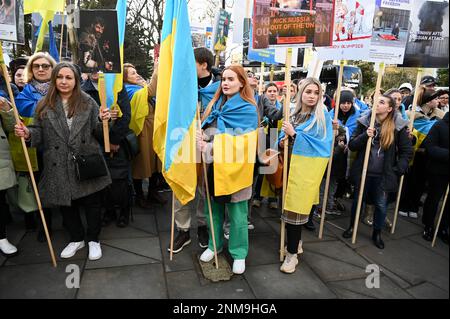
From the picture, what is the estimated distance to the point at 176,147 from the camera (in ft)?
9.52

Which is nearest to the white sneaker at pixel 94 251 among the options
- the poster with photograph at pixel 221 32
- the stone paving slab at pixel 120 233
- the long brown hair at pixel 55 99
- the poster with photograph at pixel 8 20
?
the stone paving slab at pixel 120 233

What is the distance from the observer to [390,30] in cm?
351

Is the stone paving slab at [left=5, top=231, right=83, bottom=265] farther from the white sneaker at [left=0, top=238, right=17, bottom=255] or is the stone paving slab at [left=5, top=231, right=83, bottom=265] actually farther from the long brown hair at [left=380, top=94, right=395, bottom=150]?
the long brown hair at [left=380, top=94, right=395, bottom=150]

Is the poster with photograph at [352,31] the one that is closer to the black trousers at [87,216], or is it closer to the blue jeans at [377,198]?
the blue jeans at [377,198]

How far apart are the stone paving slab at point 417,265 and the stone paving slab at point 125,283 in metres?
1.93

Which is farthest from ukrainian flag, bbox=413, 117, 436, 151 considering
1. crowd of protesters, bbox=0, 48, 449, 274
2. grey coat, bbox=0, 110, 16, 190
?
grey coat, bbox=0, 110, 16, 190

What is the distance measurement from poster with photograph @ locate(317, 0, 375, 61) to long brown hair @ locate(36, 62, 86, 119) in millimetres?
2647

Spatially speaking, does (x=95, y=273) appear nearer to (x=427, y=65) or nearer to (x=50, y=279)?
(x=50, y=279)

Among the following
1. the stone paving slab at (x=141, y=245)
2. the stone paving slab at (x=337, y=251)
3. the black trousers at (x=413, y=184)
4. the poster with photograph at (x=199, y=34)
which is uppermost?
the poster with photograph at (x=199, y=34)

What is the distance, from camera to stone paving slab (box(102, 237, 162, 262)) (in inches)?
132

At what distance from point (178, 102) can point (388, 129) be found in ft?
8.15

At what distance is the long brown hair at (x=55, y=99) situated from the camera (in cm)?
303

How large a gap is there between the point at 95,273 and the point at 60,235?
109cm
